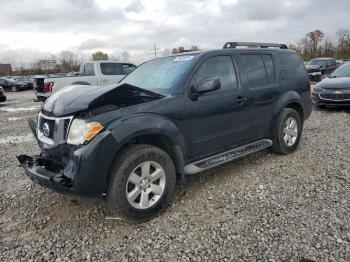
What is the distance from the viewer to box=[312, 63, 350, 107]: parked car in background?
9344mm

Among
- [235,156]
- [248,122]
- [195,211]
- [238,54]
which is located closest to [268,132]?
[248,122]

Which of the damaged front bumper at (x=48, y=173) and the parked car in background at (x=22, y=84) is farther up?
the parked car in background at (x=22, y=84)

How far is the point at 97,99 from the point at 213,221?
1779mm

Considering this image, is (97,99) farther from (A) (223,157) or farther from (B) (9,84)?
(B) (9,84)

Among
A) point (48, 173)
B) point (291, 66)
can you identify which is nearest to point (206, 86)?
point (48, 173)

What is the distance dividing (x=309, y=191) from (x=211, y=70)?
200 centimetres

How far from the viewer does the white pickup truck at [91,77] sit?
11430mm

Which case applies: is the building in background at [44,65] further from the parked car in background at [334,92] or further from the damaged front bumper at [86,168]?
the damaged front bumper at [86,168]

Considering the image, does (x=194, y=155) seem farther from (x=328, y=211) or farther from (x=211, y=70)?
(x=328, y=211)

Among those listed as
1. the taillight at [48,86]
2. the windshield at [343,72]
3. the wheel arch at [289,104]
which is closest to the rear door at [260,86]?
the wheel arch at [289,104]

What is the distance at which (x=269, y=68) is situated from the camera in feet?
16.8

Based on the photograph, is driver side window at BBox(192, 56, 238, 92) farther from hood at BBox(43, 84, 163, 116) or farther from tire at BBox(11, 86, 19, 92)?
tire at BBox(11, 86, 19, 92)

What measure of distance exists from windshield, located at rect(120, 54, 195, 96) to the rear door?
955 mm

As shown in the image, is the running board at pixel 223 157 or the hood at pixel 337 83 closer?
the running board at pixel 223 157
